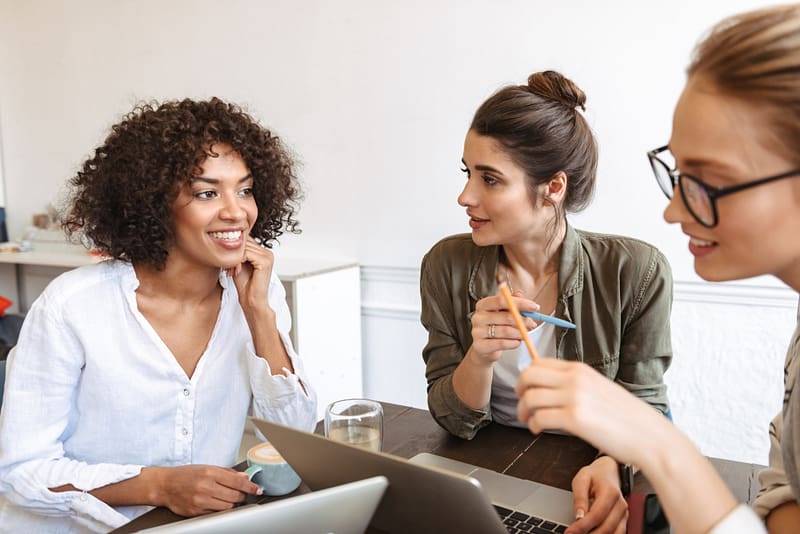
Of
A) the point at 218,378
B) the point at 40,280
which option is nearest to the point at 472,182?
the point at 218,378

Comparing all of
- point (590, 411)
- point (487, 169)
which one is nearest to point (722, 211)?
point (590, 411)

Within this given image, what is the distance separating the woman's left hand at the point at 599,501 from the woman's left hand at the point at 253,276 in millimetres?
735

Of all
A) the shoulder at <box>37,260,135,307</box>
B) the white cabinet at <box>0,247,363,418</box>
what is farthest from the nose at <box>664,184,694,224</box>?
the white cabinet at <box>0,247,363,418</box>

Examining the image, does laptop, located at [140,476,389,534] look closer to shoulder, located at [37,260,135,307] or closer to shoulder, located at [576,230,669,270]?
shoulder, located at [37,260,135,307]

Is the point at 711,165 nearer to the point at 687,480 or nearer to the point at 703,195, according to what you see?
the point at 703,195

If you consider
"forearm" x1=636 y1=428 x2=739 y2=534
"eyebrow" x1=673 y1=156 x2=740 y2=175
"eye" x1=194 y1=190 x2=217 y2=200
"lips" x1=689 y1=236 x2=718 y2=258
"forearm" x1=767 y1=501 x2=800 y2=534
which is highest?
"eyebrow" x1=673 y1=156 x2=740 y2=175

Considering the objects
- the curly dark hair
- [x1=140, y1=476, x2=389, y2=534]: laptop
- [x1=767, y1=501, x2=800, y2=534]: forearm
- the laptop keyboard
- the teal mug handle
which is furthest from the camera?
the curly dark hair

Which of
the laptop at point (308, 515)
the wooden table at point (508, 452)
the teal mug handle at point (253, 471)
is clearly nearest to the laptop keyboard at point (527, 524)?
the wooden table at point (508, 452)

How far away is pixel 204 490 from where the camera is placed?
103 cm

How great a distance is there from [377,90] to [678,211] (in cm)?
218

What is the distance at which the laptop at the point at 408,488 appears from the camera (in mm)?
701

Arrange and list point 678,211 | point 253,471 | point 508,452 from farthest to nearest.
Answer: point 508,452 < point 253,471 < point 678,211

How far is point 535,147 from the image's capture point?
4.99 ft

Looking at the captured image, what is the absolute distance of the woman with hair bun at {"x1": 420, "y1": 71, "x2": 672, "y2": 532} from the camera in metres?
1.46
